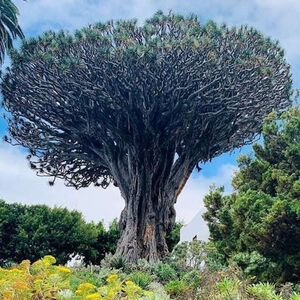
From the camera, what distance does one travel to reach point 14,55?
61.2ft

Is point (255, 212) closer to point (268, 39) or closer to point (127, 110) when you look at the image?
point (127, 110)

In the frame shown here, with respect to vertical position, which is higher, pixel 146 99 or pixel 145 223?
pixel 146 99

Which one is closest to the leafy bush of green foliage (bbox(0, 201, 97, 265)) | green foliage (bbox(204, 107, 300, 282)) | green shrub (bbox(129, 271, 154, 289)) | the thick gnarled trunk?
green shrub (bbox(129, 271, 154, 289))

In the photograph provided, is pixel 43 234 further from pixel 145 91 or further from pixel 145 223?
pixel 145 91

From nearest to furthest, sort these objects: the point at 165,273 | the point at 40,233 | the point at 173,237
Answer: the point at 165,273, the point at 40,233, the point at 173,237

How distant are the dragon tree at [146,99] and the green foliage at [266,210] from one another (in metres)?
3.09

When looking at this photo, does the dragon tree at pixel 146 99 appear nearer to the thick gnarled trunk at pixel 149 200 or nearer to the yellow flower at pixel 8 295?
the thick gnarled trunk at pixel 149 200

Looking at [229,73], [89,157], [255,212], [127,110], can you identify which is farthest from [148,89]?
[255,212]

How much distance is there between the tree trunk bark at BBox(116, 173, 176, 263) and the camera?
1745 cm

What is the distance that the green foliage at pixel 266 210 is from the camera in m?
12.2

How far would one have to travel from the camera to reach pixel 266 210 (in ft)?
41.1

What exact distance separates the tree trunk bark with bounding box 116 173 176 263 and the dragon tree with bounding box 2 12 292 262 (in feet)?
0.11

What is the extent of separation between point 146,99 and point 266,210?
19.9ft

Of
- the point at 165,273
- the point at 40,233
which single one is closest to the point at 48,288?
the point at 165,273
